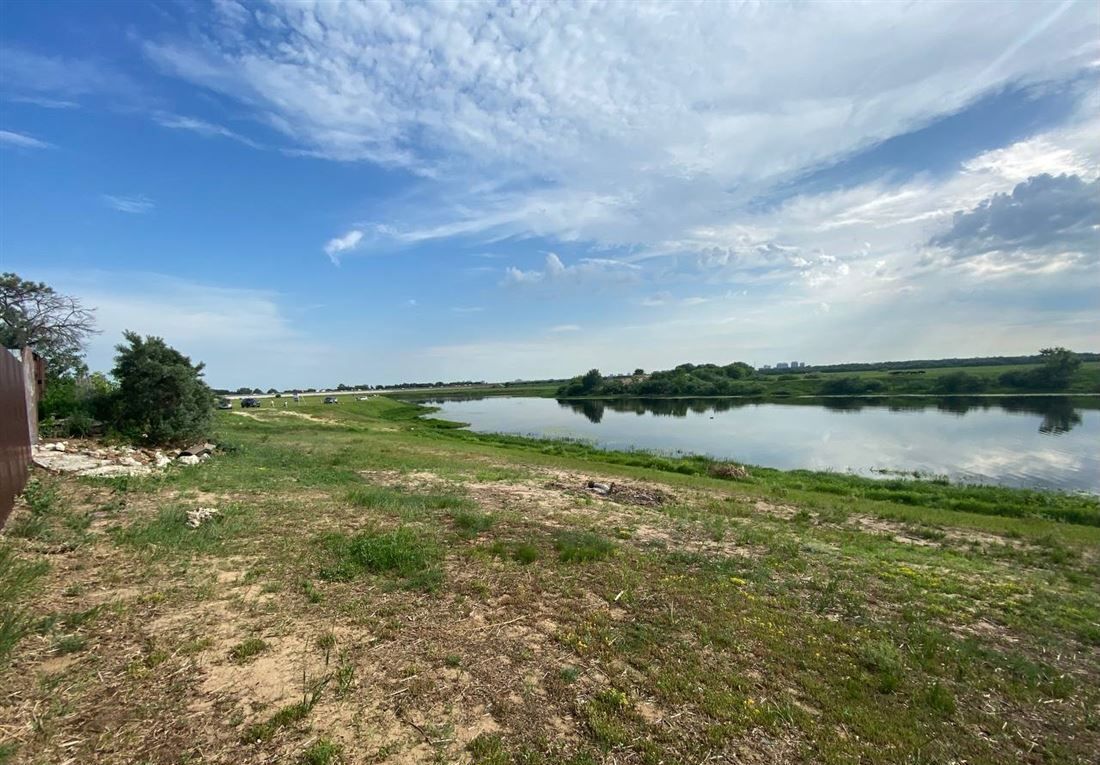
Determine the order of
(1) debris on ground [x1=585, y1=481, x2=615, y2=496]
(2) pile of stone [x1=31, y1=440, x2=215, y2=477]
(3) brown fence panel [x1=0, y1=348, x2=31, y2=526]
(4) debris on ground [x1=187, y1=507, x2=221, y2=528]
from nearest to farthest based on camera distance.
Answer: (3) brown fence panel [x1=0, y1=348, x2=31, y2=526] < (4) debris on ground [x1=187, y1=507, x2=221, y2=528] < (2) pile of stone [x1=31, y1=440, x2=215, y2=477] < (1) debris on ground [x1=585, y1=481, x2=615, y2=496]

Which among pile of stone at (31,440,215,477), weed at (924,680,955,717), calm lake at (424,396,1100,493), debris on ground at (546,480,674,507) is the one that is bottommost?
calm lake at (424,396,1100,493)

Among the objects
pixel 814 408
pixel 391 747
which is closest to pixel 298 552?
pixel 391 747

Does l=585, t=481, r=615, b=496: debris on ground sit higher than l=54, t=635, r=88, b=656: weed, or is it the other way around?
l=54, t=635, r=88, b=656: weed

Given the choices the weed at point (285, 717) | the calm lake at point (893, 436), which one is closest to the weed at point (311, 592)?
the weed at point (285, 717)

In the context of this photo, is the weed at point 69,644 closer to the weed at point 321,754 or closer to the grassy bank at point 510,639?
the grassy bank at point 510,639

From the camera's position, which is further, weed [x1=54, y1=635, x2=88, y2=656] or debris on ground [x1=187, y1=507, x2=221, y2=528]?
debris on ground [x1=187, y1=507, x2=221, y2=528]

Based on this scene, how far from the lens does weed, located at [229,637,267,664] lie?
494 centimetres

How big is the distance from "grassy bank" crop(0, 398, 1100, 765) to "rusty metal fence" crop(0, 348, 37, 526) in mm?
547

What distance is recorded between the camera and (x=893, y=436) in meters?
45.4

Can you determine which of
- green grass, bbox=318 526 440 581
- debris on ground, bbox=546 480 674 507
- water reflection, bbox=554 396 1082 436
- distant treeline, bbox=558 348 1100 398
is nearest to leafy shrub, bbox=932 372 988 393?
distant treeline, bbox=558 348 1100 398

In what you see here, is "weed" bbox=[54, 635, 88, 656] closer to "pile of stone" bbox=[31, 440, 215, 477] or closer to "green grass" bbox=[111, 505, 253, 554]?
"green grass" bbox=[111, 505, 253, 554]

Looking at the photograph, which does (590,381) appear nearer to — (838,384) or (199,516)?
(838,384)

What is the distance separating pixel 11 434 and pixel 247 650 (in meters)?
8.50

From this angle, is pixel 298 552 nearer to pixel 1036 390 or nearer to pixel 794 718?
pixel 794 718
